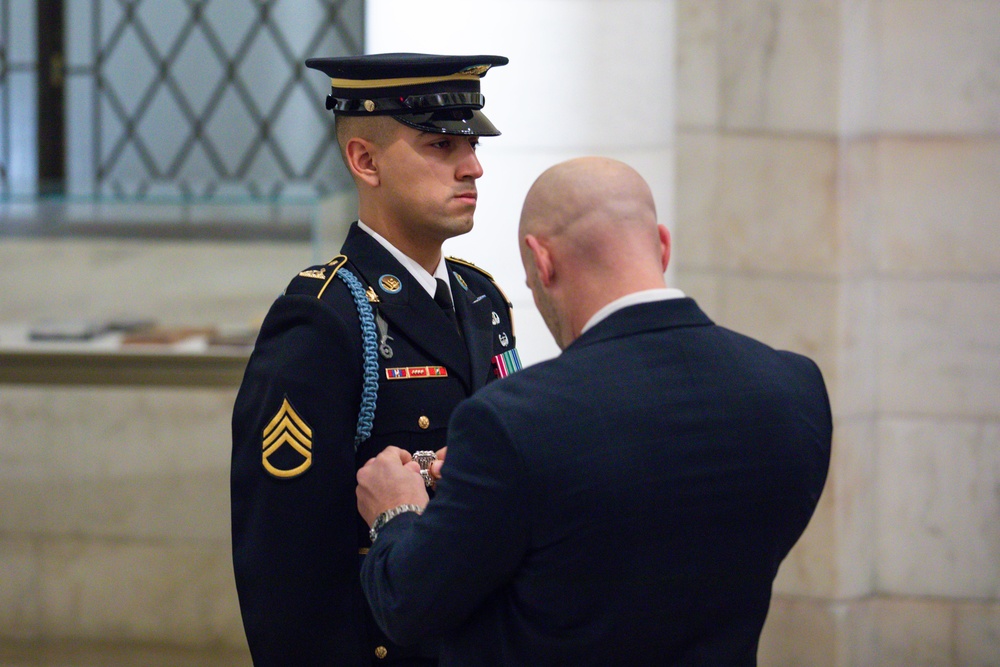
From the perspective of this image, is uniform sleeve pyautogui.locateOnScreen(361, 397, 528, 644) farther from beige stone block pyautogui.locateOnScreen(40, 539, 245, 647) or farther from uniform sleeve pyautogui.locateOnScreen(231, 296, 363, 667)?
beige stone block pyautogui.locateOnScreen(40, 539, 245, 647)

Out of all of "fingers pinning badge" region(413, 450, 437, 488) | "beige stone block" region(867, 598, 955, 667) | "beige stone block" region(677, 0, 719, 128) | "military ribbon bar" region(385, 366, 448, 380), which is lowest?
"beige stone block" region(867, 598, 955, 667)

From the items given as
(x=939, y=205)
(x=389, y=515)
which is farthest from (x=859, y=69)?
(x=389, y=515)

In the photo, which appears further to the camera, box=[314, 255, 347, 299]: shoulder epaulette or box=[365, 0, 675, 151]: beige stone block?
box=[365, 0, 675, 151]: beige stone block

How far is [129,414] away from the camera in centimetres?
348

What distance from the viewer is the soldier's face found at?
5.87ft

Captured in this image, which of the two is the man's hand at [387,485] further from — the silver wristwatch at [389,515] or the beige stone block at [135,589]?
the beige stone block at [135,589]

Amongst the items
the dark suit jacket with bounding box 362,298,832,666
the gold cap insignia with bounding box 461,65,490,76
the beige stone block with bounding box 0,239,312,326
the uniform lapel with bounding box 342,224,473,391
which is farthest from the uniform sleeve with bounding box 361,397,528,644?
the beige stone block with bounding box 0,239,312,326

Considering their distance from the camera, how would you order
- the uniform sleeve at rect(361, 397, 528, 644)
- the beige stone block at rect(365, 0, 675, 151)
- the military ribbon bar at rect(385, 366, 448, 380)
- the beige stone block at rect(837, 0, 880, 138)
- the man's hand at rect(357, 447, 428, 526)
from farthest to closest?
1. the beige stone block at rect(837, 0, 880, 138)
2. the beige stone block at rect(365, 0, 675, 151)
3. the military ribbon bar at rect(385, 366, 448, 380)
4. the man's hand at rect(357, 447, 428, 526)
5. the uniform sleeve at rect(361, 397, 528, 644)

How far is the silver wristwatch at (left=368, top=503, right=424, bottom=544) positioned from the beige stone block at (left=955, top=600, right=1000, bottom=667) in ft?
8.94

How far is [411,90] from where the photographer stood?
5.89 feet

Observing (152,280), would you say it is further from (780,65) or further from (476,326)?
(780,65)

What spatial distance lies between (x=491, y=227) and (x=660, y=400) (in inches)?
66.9

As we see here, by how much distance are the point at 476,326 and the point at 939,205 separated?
224 cm

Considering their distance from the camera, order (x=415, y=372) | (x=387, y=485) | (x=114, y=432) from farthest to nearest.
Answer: (x=114, y=432) → (x=415, y=372) → (x=387, y=485)
